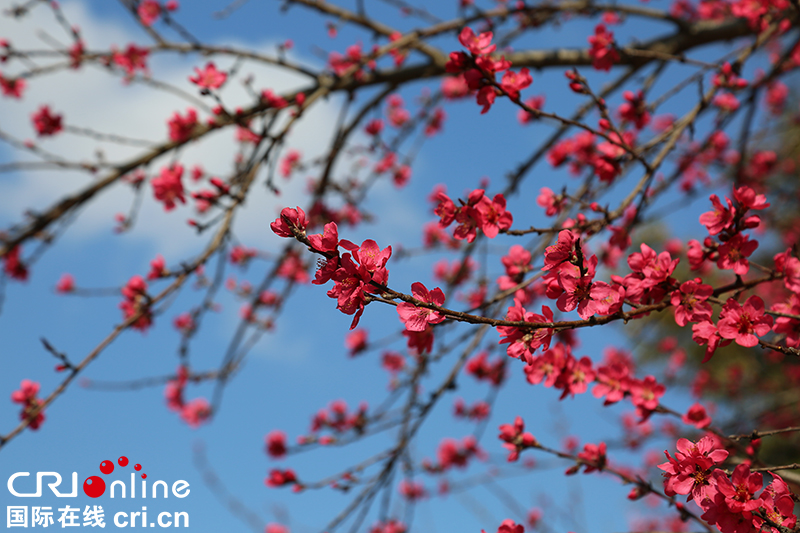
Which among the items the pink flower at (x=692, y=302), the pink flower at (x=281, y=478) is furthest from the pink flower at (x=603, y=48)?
the pink flower at (x=281, y=478)

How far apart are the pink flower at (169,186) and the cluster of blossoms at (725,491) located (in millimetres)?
2646

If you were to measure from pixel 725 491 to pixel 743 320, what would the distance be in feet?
1.40

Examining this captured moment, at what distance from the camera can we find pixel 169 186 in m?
3.02

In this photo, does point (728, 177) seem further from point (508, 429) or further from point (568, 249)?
point (568, 249)

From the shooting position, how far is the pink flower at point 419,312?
1203 millimetres

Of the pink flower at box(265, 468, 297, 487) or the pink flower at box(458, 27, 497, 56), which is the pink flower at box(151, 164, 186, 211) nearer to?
the pink flower at box(265, 468, 297, 487)

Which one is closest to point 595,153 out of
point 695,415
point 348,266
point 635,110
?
point 635,110

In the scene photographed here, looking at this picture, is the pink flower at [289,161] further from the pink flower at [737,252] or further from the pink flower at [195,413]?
the pink flower at [737,252]

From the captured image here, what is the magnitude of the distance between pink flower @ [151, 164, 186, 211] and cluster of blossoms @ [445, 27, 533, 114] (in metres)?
1.80

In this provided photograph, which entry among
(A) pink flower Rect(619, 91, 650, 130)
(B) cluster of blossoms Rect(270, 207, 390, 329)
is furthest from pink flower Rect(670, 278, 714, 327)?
(A) pink flower Rect(619, 91, 650, 130)

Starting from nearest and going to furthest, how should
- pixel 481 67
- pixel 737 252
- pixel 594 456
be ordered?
pixel 737 252 < pixel 481 67 < pixel 594 456

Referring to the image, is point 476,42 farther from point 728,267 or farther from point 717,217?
point 728,267

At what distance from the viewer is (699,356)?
10.7 metres

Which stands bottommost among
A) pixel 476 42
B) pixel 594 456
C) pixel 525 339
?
pixel 594 456
